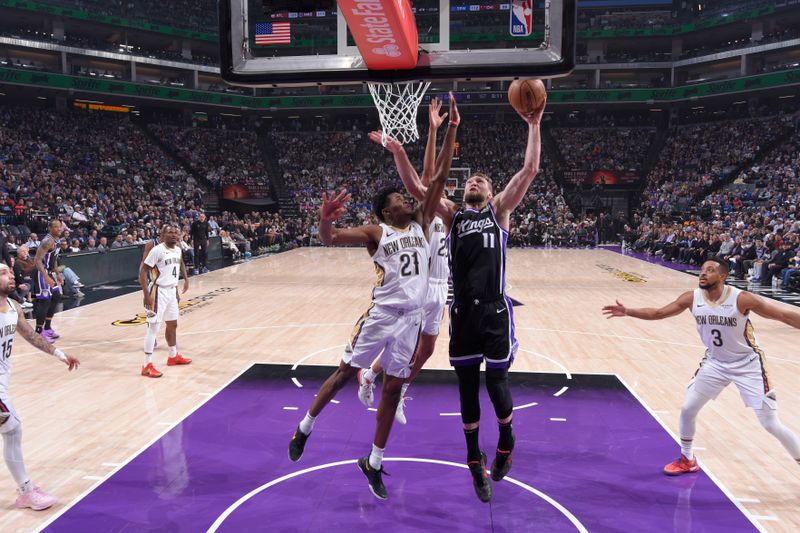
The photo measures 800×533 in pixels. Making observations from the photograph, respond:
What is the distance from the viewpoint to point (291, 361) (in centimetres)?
766

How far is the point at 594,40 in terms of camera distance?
119 feet

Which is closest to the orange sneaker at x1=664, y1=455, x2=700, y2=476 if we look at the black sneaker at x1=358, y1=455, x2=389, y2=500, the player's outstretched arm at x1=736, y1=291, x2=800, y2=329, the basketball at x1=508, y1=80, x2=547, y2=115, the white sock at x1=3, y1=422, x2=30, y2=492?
the player's outstretched arm at x1=736, y1=291, x2=800, y2=329

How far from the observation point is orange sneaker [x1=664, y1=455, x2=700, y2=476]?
4402mm

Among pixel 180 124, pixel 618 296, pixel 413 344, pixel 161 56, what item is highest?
pixel 161 56

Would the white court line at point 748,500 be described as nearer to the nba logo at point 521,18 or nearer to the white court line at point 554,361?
the white court line at point 554,361

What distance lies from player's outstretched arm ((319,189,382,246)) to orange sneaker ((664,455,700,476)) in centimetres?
269

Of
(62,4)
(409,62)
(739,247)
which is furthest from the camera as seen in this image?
(62,4)

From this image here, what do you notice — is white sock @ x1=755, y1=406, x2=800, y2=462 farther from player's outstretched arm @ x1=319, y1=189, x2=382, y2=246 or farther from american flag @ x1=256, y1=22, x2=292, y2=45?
american flag @ x1=256, y1=22, x2=292, y2=45

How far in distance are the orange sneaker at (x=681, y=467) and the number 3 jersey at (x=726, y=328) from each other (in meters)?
0.78

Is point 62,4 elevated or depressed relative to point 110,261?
elevated

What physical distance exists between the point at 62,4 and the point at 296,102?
43.1ft

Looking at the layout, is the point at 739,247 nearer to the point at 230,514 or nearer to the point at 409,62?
the point at 409,62

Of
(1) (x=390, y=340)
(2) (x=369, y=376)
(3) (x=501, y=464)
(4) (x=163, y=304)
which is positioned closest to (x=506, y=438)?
(3) (x=501, y=464)

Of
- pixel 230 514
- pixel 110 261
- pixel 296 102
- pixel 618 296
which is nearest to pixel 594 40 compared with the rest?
pixel 296 102
